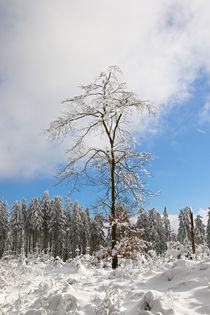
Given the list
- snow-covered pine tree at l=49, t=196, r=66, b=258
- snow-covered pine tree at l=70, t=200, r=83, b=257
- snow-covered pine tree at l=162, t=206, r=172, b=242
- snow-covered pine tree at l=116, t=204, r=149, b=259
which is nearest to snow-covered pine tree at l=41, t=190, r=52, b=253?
snow-covered pine tree at l=49, t=196, r=66, b=258

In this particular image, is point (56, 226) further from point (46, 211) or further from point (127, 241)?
point (127, 241)

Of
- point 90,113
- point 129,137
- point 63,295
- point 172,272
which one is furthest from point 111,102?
point 63,295

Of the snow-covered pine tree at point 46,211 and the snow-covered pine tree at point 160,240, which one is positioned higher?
the snow-covered pine tree at point 46,211

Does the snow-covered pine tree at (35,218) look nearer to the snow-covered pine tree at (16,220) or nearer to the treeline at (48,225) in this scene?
the treeline at (48,225)

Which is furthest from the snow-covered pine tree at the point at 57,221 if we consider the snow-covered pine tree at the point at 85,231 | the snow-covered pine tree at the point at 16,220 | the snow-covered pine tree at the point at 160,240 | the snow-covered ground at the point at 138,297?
the snow-covered ground at the point at 138,297

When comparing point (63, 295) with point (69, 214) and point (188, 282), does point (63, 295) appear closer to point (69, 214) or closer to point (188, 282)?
point (188, 282)

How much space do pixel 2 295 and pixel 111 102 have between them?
25.5 ft

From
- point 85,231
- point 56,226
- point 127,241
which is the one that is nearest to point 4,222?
point 56,226

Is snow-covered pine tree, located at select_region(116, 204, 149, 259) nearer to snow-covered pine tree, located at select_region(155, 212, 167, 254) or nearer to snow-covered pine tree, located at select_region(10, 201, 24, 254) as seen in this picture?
snow-covered pine tree, located at select_region(10, 201, 24, 254)

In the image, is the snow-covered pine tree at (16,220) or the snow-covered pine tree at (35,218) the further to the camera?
the snow-covered pine tree at (16,220)

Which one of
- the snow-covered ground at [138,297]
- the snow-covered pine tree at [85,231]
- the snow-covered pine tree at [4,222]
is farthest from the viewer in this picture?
the snow-covered pine tree at [85,231]

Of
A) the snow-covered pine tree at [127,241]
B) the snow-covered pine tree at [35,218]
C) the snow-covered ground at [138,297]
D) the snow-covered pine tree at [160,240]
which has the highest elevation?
the snow-covered pine tree at [35,218]

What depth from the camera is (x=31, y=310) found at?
160 inches

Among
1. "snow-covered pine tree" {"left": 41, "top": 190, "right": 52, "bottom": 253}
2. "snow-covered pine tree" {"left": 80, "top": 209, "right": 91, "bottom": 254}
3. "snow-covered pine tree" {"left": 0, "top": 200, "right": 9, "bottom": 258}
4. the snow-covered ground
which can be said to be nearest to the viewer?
the snow-covered ground
